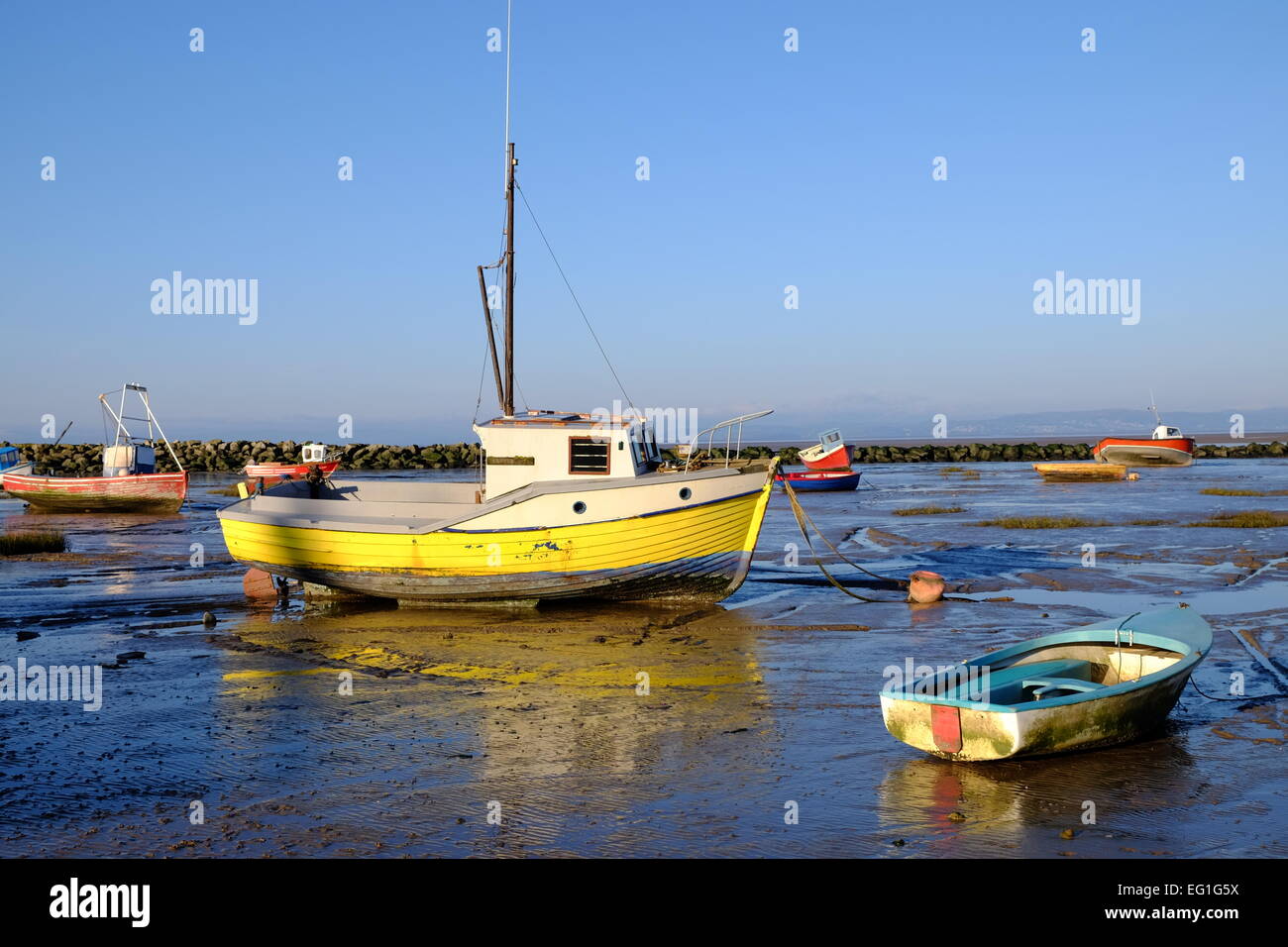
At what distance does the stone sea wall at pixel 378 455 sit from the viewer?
75.2 meters

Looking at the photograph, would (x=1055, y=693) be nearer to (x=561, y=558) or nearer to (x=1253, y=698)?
(x=1253, y=698)

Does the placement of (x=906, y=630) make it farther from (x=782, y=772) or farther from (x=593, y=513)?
(x=782, y=772)

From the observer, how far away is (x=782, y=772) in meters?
8.66

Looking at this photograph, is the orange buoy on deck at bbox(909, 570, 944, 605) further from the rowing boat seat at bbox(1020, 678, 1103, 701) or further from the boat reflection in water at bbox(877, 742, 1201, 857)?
the boat reflection in water at bbox(877, 742, 1201, 857)

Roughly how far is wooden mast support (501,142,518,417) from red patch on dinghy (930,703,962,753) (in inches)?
466

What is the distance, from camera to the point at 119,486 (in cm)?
3841

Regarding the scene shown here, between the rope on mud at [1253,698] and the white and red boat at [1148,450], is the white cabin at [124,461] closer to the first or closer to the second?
the rope on mud at [1253,698]

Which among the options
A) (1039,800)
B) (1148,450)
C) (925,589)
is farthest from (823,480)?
(1039,800)

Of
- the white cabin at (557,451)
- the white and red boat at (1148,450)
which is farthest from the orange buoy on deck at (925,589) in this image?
the white and red boat at (1148,450)

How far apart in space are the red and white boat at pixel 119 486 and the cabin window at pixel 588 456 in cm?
2526

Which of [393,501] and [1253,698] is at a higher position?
[393,501]

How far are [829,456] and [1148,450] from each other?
2544cm
